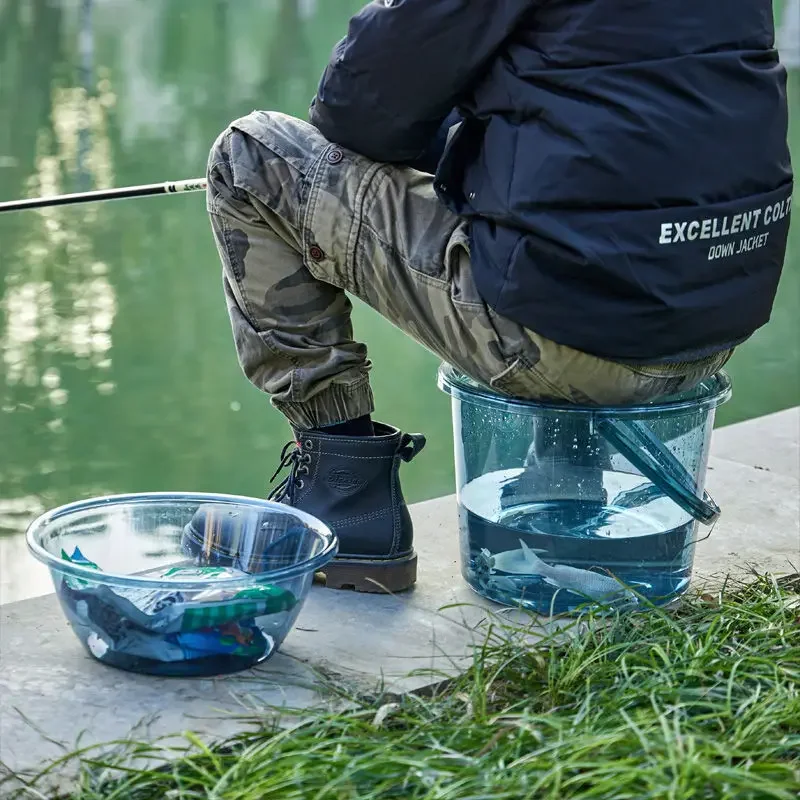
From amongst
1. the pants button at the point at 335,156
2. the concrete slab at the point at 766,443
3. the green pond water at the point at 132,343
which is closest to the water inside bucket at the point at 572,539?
the pants button at the point at 335,156

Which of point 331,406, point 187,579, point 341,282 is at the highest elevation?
point 341,282

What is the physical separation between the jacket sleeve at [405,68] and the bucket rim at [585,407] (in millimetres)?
334

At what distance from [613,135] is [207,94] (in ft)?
22.1

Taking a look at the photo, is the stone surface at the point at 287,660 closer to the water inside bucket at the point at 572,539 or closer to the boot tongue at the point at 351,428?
the water inside bucket at the point at 572,539

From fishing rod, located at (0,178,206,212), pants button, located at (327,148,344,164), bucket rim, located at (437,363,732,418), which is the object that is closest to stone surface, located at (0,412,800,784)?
bucket rim, located at (437,363,732,418)

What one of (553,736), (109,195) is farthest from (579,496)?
(109,195)

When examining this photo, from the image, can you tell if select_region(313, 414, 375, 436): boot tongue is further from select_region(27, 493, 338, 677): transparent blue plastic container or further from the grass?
the grass

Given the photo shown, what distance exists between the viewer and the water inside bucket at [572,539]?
202 centimetres

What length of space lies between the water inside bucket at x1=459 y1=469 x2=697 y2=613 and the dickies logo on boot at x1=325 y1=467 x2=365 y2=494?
0.53 ft

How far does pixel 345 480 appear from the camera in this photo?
2066mm

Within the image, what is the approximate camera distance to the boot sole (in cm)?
206

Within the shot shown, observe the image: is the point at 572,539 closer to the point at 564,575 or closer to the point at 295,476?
the point at 564,575

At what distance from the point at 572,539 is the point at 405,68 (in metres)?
0.67

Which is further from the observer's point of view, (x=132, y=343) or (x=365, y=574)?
(x=132, y=343)
